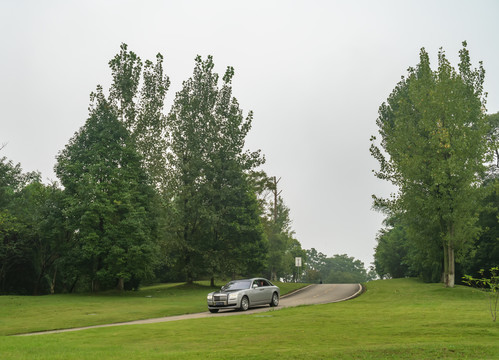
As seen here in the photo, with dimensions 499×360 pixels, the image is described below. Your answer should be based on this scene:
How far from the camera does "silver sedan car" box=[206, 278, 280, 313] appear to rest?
23.0 meters

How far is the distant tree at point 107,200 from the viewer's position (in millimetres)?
36688

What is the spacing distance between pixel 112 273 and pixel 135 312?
14238 mm

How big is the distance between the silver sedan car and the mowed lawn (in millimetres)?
5168

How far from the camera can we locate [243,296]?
77.2 ft

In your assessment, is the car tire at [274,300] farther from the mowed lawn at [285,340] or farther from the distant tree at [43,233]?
the distant tree at [43,233]

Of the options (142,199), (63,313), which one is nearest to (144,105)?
(142,199)

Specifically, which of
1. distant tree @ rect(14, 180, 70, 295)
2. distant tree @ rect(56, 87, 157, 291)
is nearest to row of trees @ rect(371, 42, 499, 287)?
distant tree @ rect(56, 87, 157, 291)

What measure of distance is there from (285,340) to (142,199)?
99.9ft

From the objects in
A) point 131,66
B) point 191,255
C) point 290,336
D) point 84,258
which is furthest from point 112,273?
point 290,336

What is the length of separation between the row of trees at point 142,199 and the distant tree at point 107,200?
0.09m

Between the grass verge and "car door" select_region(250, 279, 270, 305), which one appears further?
"car door" select_region(250, 279, 270, 305)

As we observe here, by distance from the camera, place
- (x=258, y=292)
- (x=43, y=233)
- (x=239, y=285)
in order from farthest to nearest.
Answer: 1. (x=43, y=233)
2. (x=258, y=292)
3. (x=239, y=285)

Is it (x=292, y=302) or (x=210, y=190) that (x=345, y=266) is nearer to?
(x=210, y=190)

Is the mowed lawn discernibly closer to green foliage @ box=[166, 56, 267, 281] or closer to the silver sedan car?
the silver sedan car
